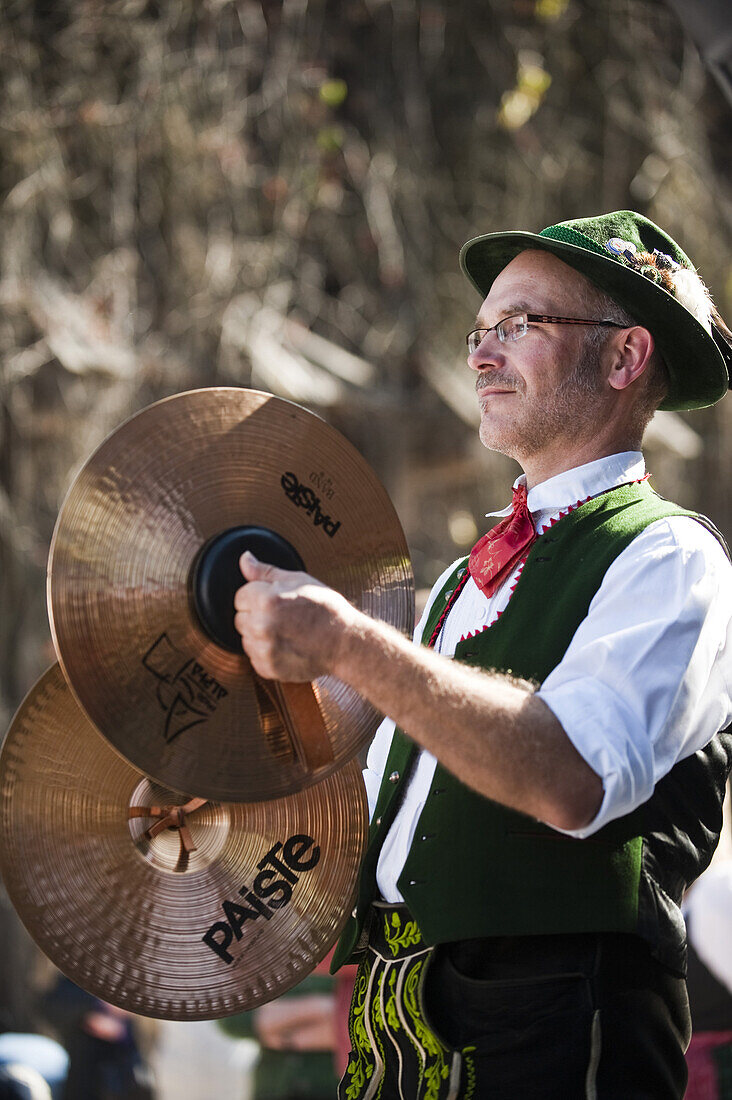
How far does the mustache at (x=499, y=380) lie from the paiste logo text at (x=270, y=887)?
0.85m

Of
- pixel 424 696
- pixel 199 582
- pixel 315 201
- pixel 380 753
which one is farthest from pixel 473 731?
pixel 315 201

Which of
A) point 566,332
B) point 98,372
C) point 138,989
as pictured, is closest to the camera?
point 138,989

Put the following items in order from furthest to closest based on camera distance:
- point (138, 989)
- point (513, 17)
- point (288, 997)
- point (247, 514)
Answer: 1. point (513, 17)
2. point (288, 997)
3. point (138, 989)
4. point (247, 514)

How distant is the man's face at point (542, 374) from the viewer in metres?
1.91

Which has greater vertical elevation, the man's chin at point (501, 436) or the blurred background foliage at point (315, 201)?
the blurred background foliage at point (315, 201)

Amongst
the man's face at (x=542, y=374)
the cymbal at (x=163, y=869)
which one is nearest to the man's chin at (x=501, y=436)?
the man's face at (x=542, y=374)

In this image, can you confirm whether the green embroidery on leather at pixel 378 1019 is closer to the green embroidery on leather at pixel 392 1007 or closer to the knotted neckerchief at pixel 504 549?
the green embroidery on leather at pixel 392 1007

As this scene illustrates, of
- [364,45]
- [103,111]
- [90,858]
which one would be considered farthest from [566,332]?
[364,45]

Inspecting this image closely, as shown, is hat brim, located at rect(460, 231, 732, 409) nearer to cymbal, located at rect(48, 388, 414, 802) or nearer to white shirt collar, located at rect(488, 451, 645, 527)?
white shirt collar, located at rect(488, 451, 645, 527)

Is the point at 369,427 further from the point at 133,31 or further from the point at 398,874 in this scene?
the point at 398,874

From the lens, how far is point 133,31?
5387mm

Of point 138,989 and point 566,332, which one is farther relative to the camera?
point 566,332

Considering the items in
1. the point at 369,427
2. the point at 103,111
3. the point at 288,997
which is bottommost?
the point at 288,997

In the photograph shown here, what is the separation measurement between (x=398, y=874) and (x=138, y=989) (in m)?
0.44
